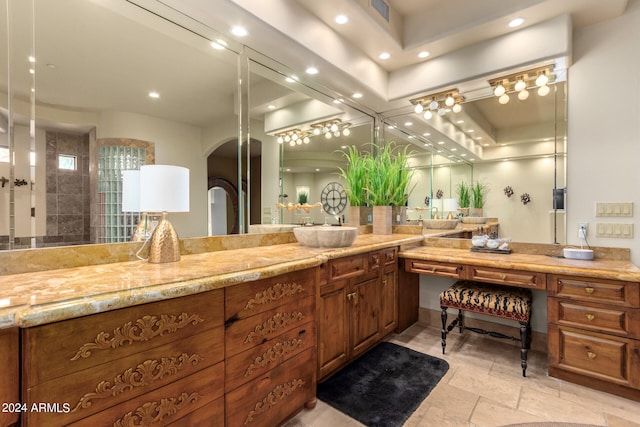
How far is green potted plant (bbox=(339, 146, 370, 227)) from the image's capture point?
3312 millimetres

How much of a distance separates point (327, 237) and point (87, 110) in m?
1.61

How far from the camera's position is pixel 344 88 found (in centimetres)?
298

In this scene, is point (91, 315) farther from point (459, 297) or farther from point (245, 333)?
point (459, 297)

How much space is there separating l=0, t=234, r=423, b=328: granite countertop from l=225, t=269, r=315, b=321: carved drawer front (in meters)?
0.07

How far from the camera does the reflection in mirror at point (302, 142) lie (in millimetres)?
2510

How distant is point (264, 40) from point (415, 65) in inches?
66.4

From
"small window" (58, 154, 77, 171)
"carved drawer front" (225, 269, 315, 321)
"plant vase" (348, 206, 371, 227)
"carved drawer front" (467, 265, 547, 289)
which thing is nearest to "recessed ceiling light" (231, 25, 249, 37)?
"small window" (58, 154, 77, 171)

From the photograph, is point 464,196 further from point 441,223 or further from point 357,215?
point 357,215

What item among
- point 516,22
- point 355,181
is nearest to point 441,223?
point 355,181

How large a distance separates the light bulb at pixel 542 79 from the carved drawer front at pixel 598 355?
2014 mm

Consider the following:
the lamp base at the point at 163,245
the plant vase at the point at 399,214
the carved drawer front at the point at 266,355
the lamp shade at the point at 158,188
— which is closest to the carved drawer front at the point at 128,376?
the carved drawer front at the point at 266,355

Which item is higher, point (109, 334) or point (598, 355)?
point (109, 334)

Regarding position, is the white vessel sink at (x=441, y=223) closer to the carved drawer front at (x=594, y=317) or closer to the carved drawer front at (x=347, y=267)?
the carved drawer front at (x=594, y=317)

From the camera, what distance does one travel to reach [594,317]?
78.2 inches
